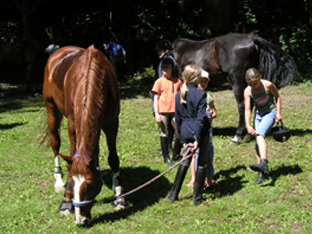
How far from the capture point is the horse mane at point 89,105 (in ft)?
13.6

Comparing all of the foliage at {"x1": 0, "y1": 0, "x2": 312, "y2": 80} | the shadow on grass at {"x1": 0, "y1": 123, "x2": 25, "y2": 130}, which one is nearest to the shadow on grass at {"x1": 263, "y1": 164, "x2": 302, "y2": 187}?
the shadow on grass at {"x1": 0, "y1": 123, "x2": 25, "y2": 130}

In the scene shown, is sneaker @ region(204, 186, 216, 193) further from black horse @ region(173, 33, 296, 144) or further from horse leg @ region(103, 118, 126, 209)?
black horse @ region(173, 33, 296, 144)

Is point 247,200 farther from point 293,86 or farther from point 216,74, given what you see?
point 293,86

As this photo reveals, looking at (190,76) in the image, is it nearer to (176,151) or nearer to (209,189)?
(209,189)

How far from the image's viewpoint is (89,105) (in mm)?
4273

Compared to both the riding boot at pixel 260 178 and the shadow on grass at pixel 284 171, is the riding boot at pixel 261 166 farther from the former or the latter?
the shadow on grass at pixel 284 171

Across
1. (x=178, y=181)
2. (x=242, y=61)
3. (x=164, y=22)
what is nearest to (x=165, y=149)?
(x=178, y=181)

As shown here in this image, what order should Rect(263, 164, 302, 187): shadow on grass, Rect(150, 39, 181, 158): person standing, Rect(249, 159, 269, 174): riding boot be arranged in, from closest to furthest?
Rect(249, 159, 269, 174): riding boot → Rect(263, 164, 302, 187): shadow on grass → Rect(150, 39, 181, 158): person standing

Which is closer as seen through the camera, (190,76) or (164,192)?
(190,76)

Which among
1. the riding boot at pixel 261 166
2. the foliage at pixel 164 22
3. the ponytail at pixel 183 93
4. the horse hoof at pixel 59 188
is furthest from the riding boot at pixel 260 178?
the foliage at pixel 164 22

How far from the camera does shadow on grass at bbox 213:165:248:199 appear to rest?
5.41 m

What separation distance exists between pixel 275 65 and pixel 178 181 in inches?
153

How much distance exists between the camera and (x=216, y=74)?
27.9 feet

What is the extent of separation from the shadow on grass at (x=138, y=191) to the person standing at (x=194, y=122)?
1.27 feet
